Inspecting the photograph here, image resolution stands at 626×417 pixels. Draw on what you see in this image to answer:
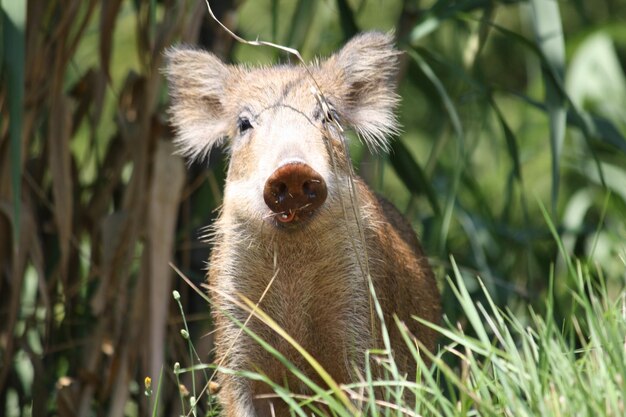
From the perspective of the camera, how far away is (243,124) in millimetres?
4008

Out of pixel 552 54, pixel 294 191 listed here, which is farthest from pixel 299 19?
pixel 294 191

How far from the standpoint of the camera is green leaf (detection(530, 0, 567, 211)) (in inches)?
166

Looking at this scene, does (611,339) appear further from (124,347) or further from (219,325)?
(124,347)

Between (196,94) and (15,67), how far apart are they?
77 cm

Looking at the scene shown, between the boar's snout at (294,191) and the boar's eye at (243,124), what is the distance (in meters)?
0.53

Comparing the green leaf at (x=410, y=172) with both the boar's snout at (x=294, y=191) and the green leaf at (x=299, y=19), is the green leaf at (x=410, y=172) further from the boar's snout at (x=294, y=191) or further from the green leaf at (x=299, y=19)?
the boar's snout at (x=294, y=191)

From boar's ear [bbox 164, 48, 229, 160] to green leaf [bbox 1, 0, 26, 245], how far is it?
629 millimetres

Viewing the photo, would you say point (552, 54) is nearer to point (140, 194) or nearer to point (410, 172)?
point (410, 172)

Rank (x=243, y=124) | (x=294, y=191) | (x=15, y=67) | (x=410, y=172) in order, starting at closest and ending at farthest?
(x=294, y=191) < (x=15, y=67) < (x=243, y=124) < (x=410, y=172)

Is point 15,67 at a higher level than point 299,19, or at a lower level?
lower

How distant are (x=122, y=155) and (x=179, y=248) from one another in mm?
497

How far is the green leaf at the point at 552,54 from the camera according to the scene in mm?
4211

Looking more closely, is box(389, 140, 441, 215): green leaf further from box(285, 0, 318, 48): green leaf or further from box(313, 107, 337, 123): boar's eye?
box(313, 107, 337, 123): boar's eye

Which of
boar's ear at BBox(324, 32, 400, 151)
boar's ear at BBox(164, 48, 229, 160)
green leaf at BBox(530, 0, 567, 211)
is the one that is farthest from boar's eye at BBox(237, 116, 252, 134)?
green leaf at BBox(530, 0, 567, 211)
